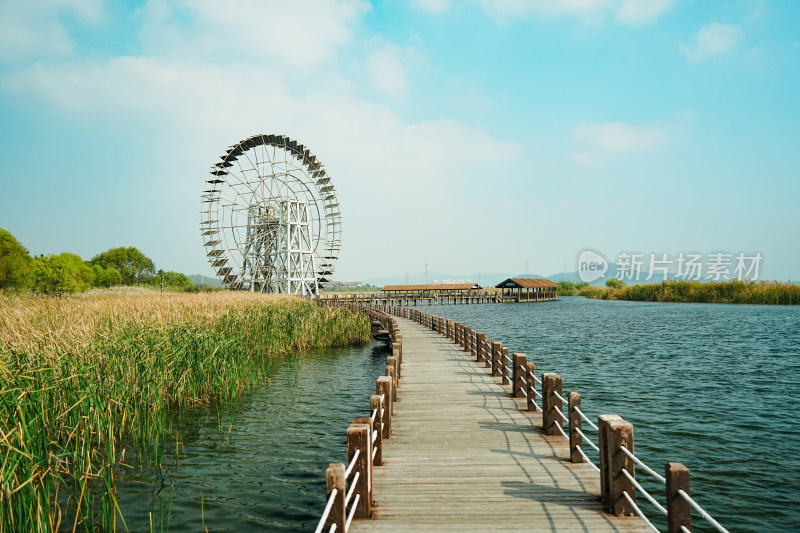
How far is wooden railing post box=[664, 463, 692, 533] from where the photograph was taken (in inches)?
143

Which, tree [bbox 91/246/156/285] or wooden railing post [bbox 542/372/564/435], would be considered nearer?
wooden railing post [bbox 542/372/564/435]

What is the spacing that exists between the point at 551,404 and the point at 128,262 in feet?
297

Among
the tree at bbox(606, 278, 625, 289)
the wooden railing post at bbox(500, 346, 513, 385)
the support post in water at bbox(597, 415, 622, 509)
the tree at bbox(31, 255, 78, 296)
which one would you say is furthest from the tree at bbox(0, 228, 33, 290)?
the tree at bbox(606, 278, 625, 289)

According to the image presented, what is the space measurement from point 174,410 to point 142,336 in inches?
66.6

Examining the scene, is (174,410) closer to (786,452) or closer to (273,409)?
(273,409)

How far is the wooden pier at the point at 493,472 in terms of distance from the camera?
4.36m

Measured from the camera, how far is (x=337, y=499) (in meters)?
3.90

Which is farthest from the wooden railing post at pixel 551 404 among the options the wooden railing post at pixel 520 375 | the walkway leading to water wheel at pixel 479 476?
the wooden railing post at pixel 520 375

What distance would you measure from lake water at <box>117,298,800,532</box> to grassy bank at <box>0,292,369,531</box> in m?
0.58

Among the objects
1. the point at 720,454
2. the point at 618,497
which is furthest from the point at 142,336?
the point at 720,454

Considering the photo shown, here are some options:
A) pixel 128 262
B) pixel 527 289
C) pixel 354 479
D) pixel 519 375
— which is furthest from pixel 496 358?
pixel 128 262

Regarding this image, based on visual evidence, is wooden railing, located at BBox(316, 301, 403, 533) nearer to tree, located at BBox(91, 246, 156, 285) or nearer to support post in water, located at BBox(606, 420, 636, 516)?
support post in water, located at BBox(606, 420, 636, 516)

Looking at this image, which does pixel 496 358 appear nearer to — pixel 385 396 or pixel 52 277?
pixel 385 396

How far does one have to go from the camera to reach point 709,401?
536 inches
